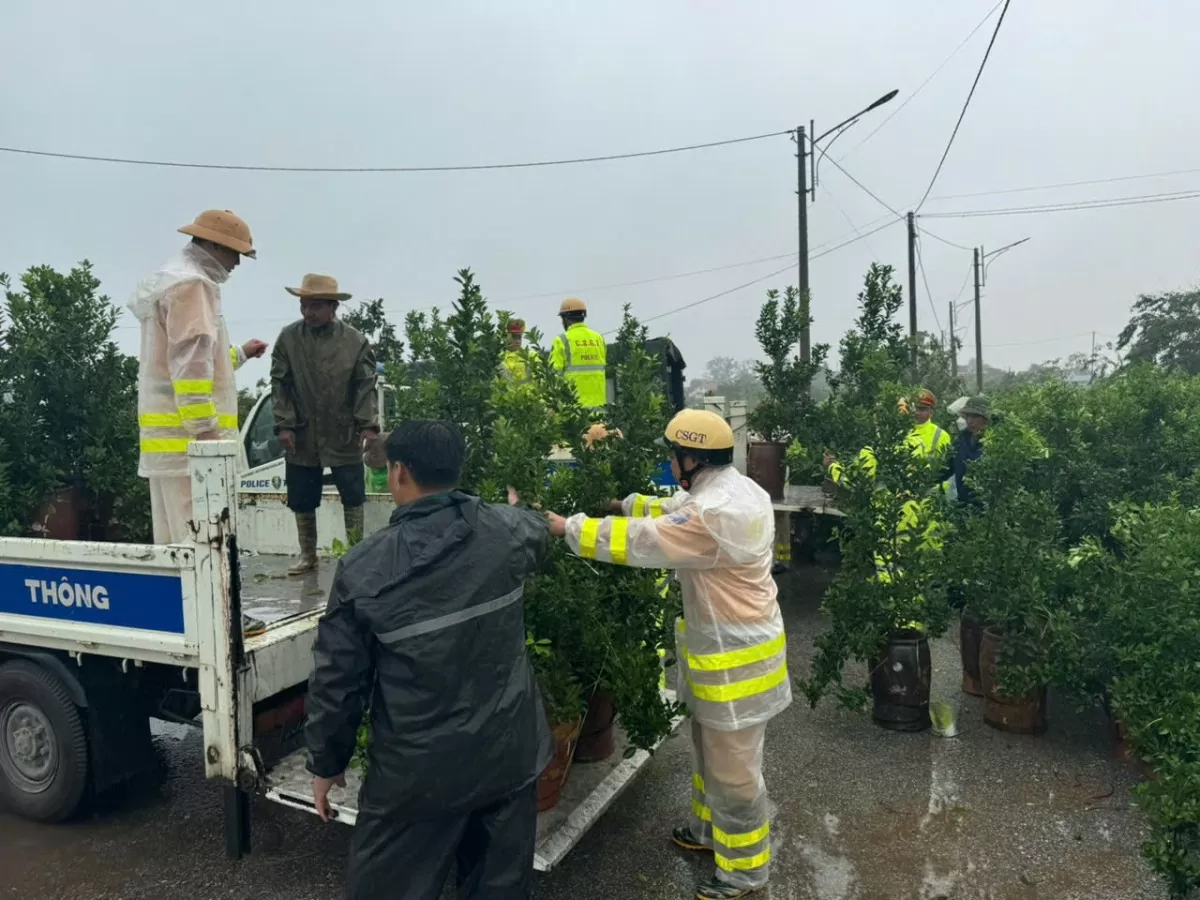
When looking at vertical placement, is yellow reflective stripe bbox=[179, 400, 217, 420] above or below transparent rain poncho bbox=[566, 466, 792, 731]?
above

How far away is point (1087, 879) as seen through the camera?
3.44 m

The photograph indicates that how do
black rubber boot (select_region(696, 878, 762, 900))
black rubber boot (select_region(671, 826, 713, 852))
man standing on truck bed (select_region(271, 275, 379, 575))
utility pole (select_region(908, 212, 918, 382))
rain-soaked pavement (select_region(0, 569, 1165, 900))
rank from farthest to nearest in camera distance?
utility pole (select_region(908, 212, 918, 382))
man standing on truck bed (select_region(271, 275, 379, 575))
black rubber boot (select_region(671, 826, 713, 852))
rain-soaked pavement (select_region(0, 569, 1165, 900))
black rubber boot (select_region(696, 878, 762, 900))

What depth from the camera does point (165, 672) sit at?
3639 mm

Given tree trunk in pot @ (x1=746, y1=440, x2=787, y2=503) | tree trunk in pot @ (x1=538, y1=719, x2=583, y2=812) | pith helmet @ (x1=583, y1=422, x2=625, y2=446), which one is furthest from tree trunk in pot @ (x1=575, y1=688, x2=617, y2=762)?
tree trunk in pot @ (x1=746, y1=440, x2=787, y2=503)

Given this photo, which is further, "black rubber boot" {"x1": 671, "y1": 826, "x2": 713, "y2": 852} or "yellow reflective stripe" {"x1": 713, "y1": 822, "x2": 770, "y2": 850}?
"black rubber boot" {"x1": 671, "y1": 826, "x2": 713, "y2": 852}

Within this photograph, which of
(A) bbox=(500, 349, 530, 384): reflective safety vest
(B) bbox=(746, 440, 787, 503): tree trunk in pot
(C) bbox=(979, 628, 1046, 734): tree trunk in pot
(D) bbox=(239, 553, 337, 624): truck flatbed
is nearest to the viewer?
(D) bbox=(239, 553, 337, 624): truck flatbed

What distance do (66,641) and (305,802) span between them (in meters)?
1.33

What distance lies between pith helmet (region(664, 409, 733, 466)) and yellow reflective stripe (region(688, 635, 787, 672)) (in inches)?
28.1

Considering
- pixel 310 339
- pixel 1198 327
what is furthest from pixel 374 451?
pixel 1198 327

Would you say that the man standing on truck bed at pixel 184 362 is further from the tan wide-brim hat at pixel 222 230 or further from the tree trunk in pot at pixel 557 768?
the tree trunk in pot at pixel 557 768

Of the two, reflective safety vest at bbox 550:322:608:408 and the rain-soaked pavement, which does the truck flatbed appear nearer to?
the rain-soaked pavement

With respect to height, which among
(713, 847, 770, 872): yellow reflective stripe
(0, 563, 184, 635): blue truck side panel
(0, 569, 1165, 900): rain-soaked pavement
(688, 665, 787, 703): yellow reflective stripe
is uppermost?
(0, 563, 184, 635): blue truck side panel

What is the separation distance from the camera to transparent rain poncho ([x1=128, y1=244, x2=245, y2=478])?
12.2ft

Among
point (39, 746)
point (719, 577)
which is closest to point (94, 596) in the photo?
point (39, 746)
